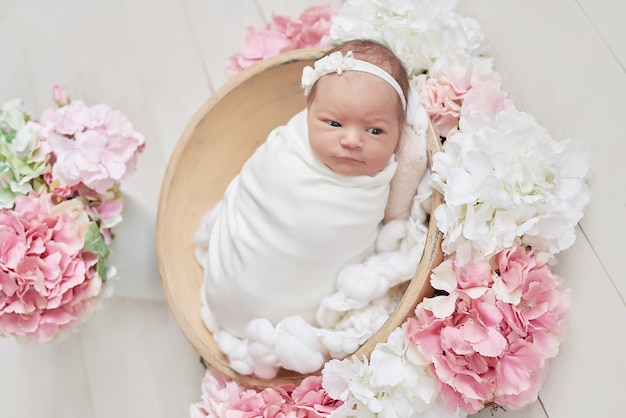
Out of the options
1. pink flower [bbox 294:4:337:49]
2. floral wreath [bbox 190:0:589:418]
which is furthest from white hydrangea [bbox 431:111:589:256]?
→ pink flower [bbox 294:4:337:49]

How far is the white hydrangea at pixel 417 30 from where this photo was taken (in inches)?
45.5

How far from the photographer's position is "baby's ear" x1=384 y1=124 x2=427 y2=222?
3.67ft

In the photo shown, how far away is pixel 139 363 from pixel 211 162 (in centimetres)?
52

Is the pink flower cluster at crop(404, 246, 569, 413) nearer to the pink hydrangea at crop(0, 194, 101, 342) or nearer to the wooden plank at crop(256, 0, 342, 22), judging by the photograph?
the pink hydrangea at crop(0, 194, 101, 342)

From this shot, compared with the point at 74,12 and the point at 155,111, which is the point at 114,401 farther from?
the point at 74,12

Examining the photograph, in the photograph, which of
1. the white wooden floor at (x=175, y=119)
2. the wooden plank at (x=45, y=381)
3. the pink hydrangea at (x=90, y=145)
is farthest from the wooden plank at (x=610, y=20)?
the wooden plank at (x=45, y=381)

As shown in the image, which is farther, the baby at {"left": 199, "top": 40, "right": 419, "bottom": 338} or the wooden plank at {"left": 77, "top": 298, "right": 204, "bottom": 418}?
the wooden plank at {"left": 77, "top": 298, "right": 204, "bottom": 418}

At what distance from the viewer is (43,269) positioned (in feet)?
3.45

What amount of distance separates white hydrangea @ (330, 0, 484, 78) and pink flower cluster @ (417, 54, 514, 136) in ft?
0.10

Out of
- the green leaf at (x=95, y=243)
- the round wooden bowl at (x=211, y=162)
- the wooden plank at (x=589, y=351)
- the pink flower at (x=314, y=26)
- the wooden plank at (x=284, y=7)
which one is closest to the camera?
the wooden plank at (x=589, y=351)

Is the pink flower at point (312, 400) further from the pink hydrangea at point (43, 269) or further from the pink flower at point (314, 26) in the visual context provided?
the pink flower at point (314, 26)

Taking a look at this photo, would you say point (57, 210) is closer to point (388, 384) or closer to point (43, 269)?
point (43, 269)

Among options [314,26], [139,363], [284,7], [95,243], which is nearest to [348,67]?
[314,26]

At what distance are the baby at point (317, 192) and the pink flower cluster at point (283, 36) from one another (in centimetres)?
31
